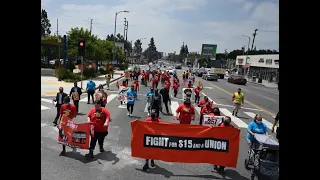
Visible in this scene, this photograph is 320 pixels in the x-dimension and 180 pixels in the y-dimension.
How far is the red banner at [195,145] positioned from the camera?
25.3ft

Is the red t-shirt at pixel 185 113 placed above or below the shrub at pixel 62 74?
below

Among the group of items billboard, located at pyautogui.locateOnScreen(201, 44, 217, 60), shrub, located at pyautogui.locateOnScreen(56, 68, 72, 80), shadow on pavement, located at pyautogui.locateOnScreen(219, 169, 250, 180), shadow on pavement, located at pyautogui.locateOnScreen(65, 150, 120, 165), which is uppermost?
billboard, located at pyautogui.locateOnScreen(201, 44, 217, 60)

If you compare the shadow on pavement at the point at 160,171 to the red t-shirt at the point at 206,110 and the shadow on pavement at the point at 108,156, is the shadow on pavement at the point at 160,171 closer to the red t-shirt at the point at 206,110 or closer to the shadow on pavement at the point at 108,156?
the shadow on pavement at the point at 108,156

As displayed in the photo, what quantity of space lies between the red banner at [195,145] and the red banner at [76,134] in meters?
1.78

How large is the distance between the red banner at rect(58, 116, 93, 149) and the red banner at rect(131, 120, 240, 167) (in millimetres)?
1785

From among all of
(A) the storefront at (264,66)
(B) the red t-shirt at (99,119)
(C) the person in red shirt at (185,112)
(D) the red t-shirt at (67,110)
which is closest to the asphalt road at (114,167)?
(B) the red t-shirt at (99,119)

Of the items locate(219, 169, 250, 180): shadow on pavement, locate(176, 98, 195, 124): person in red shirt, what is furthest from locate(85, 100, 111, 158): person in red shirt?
locate(219, 169, 250, 180): shadow on pavement

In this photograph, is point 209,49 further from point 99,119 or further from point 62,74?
point 99,119

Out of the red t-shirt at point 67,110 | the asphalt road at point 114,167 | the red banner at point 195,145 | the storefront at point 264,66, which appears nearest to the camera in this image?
the asphalt road at point 114,167

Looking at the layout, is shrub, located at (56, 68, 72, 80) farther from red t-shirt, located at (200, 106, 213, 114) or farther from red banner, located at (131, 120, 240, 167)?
red banner, located at (131, 120, 240, 167)

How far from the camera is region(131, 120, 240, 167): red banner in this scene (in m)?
7.72

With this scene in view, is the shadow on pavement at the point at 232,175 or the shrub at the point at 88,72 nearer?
the shadow on pavement at the point at 232,175
